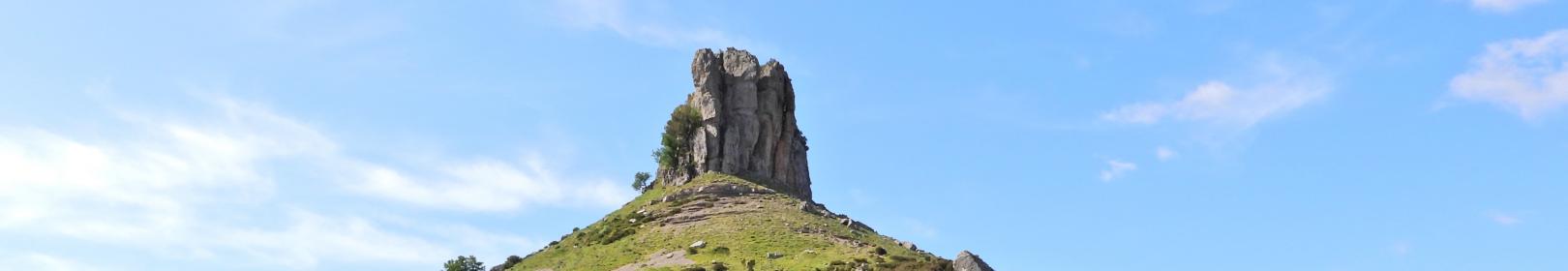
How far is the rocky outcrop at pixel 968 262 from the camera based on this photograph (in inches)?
3792

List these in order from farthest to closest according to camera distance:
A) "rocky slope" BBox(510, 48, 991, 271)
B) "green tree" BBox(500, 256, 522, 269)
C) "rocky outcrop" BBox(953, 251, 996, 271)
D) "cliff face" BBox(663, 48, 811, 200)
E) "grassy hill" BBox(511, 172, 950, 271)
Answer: "cliff face" BBox(663, 48, 811, 200) → "green tree" BBox(500, 256, 522, 269) → "rocky slope" BBox(510, 48, 991, 271) → "grassy hill" BBox(511, 172, 950, 271) → "rocky outcrop" BBox(953, 251, 996, 271)

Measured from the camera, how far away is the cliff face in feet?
526

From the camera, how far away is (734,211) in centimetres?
13238

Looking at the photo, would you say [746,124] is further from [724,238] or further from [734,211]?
[724,238]

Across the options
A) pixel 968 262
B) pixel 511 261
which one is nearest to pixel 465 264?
pixel 511 261

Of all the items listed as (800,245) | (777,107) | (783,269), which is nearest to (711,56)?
(777,107)

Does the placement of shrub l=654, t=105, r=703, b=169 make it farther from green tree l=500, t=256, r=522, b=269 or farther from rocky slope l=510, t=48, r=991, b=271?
green tree l=500, t=256, r=522, b=269

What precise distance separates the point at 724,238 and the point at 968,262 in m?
26.0

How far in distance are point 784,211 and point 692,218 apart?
9117 millimetres

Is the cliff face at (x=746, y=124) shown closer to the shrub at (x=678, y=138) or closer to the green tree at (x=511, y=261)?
the shrub at (x=678, y=138)

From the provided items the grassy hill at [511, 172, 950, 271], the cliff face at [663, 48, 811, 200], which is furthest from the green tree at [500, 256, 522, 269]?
the cliff face at [663, 48, 811, 200]

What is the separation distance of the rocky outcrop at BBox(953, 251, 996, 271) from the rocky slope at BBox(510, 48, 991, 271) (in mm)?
100

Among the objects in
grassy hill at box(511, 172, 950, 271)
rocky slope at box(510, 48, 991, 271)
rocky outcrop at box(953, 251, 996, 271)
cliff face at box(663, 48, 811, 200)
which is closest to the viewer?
rocky outcrop at box(953, 251, 996, 271)

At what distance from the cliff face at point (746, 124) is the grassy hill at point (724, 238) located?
28.6ft
